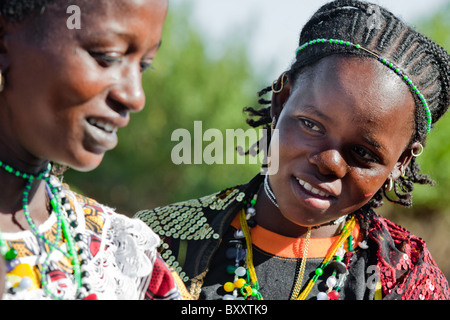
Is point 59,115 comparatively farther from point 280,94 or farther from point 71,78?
point 280,94

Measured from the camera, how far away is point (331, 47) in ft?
8.87

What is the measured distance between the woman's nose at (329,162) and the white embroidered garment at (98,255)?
33.8 inches

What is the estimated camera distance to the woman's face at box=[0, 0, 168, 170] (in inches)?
59.6

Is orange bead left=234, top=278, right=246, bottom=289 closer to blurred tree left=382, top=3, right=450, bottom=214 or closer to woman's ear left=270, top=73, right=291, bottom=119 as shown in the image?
woman's ear left=270, top=73, right=291, bottom=119

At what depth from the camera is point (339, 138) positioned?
8.18 feet

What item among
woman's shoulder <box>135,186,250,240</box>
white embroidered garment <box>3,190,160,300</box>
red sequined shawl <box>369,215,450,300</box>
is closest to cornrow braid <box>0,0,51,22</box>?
white embroidered garment <box>3,190,160,300</box>

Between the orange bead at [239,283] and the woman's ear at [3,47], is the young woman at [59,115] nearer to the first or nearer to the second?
the woman's ear at [3,47]

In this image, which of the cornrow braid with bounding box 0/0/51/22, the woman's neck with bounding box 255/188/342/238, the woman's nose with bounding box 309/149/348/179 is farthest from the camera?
the woman's neck with bounding box 255/188/342/238

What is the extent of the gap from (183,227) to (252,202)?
359 mm

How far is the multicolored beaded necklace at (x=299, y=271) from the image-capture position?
261cm

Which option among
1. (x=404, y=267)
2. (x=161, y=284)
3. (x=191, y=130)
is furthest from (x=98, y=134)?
(x=191, y=130)

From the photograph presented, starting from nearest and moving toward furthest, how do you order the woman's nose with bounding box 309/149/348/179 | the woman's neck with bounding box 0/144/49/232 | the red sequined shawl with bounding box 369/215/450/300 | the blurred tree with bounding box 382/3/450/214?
the woman's neck with bounding box 0/144/49/232 < the woman's nose with bounding box 309/149/348/179 < the red sequined shawl with bounding box 369/215/450/300 < the blurred tree with bounding box 382/3/450/214

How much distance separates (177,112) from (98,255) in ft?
21.2
